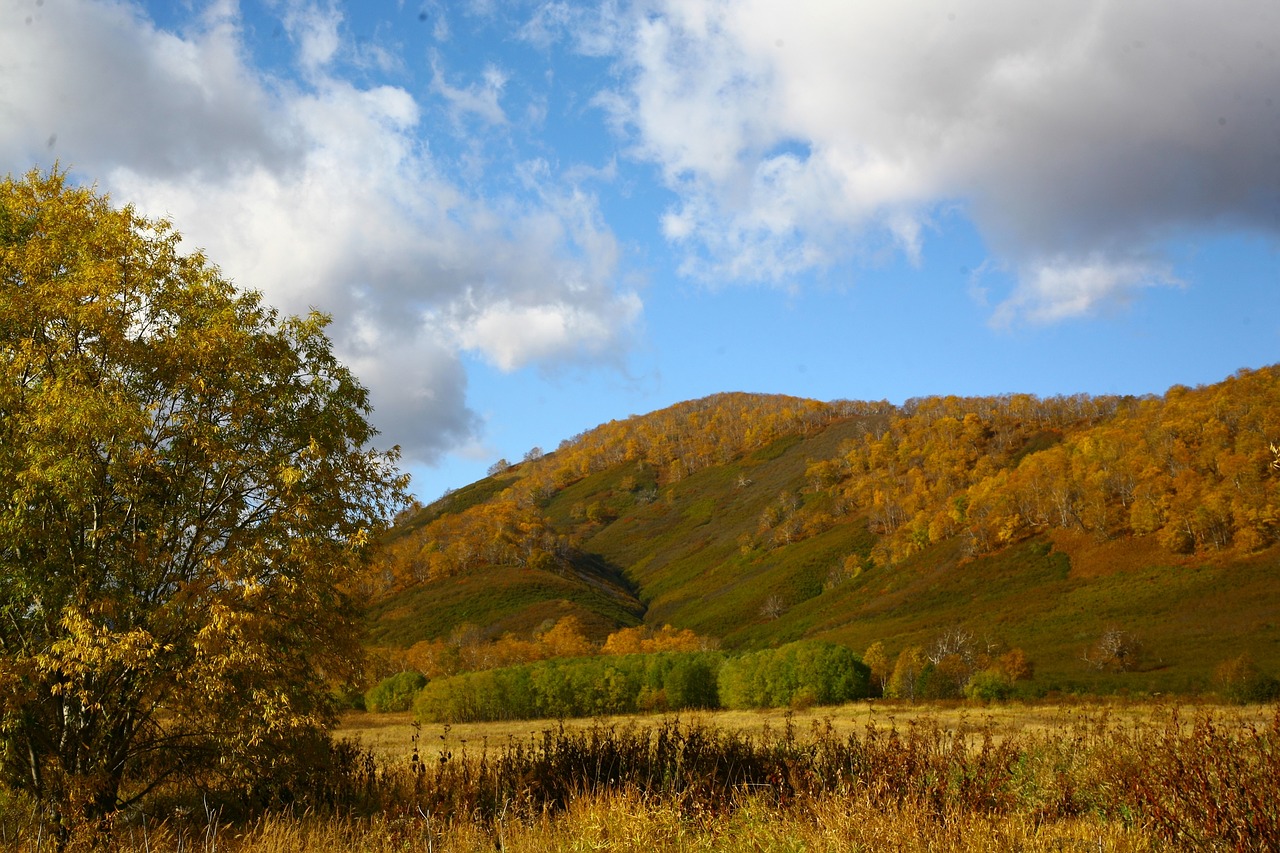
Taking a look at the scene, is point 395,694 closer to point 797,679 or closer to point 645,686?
point 645,686

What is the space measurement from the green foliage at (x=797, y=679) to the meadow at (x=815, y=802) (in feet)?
165

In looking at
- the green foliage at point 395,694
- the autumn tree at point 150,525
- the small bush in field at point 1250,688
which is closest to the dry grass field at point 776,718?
the green foliage at point 395,694

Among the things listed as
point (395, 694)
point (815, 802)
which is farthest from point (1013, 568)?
point (815, 802)

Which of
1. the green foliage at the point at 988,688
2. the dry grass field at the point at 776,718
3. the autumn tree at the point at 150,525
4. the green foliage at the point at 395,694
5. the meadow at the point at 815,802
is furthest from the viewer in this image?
the green foliage at the point at 395,694

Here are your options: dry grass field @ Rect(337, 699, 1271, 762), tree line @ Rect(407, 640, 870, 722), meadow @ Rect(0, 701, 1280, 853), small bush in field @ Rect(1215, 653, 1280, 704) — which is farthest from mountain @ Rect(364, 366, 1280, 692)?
meadow @ Rect(0, 701, 1280, 853)

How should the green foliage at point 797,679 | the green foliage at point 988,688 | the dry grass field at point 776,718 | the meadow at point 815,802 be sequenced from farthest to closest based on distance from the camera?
the green foliage at point 988,688, the green foliage at point 797,679, the dry grass field at point 776,718, the meadow at point 815,802

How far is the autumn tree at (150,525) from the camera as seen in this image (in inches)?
531

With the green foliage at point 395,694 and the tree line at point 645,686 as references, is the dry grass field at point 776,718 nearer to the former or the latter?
the green foliage at point 395,694

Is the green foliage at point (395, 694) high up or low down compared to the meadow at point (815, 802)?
down

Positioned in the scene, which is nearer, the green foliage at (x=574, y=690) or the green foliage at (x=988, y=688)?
the green foliage at (x=574, y=690)

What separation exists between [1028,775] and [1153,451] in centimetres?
16113

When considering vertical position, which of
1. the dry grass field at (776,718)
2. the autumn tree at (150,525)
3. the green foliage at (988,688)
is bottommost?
the green foliage at (988,688)

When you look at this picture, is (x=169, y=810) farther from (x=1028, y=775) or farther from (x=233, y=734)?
(x=1028, y=775)

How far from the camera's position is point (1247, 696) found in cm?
5556
